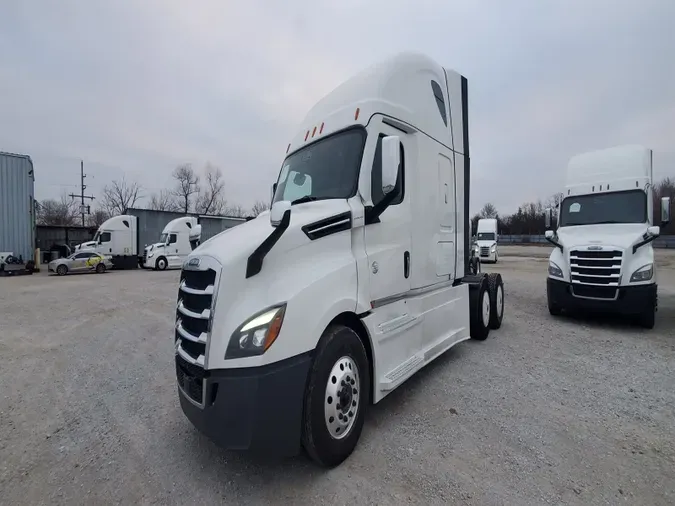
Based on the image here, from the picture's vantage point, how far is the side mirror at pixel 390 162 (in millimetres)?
2875

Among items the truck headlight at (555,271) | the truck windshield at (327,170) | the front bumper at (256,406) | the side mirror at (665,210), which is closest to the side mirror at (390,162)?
the truck windshield at (327,170)

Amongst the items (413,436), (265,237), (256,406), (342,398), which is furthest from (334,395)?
(265,237)

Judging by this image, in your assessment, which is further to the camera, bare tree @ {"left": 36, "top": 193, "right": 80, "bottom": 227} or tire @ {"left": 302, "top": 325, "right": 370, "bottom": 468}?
bare tree @ {"left": 36, "top": 193, "right": 80, "bottom": 227}

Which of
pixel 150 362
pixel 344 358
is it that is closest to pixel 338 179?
pixel 344 358

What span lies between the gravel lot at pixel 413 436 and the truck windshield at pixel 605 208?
8.91ft

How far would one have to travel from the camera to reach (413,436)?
3027 mm

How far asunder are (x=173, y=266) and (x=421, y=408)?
24132mm

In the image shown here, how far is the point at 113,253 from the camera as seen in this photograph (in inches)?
936

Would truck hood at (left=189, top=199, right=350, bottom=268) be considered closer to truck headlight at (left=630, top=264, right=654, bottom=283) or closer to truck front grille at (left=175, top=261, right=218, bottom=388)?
truck front grille at (left=175, top=261, right=218, bottom=388)

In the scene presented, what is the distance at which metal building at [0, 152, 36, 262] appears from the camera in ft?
67.3

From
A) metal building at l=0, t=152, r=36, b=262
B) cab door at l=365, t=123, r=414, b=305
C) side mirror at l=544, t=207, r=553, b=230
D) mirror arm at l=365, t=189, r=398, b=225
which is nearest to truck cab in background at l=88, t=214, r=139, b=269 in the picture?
metal building at l=0, t=152, r=36, b=262

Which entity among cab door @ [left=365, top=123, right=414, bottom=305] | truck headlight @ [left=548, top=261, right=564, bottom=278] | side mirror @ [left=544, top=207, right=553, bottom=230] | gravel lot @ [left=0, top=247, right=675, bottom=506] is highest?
side mirror @ [left=544, top=207, right=553, bottom=230]

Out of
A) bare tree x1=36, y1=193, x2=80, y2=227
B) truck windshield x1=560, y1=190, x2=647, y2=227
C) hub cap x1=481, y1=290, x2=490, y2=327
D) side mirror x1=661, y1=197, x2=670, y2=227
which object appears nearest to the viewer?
hub cap x1=481, y1=290, x2=490, y2=327

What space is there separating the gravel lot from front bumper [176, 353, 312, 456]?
409mm
